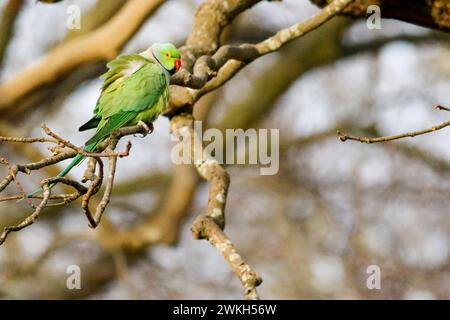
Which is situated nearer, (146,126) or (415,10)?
(146,126)

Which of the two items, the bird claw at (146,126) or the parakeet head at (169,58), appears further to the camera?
the parakeet head at (169,58)

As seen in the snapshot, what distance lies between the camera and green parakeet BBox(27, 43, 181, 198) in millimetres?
4441

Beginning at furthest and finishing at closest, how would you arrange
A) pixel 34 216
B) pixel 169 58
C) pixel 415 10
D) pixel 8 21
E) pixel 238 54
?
pixel 8 21, pixel 415 10, pixel 238 54, pixel 169 58, pixel 34 216

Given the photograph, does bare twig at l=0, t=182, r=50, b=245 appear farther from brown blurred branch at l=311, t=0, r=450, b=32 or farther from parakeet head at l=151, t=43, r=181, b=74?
brown blurred branch at l=311, t=0, r=450, b=32

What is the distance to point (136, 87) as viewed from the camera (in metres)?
4.50

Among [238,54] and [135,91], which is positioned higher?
[238,54]

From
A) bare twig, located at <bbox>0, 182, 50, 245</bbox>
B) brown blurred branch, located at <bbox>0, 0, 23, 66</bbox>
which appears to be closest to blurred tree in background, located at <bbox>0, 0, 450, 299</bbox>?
brown blurred branch, located at <bbox>0, 0, 23, 66</bbox>

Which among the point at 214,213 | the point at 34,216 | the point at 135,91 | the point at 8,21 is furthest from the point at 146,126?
the point at 8,21

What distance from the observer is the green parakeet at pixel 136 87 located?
14.6ft

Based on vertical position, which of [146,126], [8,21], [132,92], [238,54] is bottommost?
[146,126]

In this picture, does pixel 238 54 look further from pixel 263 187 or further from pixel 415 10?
pixel 263 187

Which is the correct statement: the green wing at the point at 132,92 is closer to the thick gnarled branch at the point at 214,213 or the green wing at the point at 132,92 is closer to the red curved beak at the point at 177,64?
the red curved beak at the point at 177,64

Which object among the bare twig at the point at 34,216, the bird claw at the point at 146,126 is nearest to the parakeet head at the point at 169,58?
the bird claw at the point at 146,126

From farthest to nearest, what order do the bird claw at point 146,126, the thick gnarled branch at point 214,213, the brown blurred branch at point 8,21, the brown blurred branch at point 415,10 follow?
1. the brown blurred branch at point 8,21
2. the brown blurred branch at point 415,10
3. the bird claw at point 146,126
4. the thick gnarled branch at point 214,213
